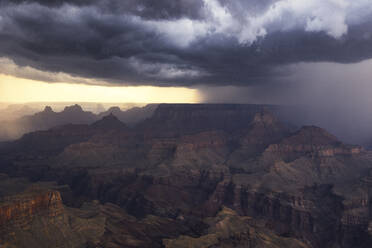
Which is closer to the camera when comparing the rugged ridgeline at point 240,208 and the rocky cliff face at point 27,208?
the rocky cliff face at point 27,208

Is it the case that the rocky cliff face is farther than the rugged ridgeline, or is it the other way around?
the rugged ridgeline

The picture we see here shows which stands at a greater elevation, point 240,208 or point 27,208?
point 27,208

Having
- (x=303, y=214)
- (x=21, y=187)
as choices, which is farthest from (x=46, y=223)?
(x=303, y=214)

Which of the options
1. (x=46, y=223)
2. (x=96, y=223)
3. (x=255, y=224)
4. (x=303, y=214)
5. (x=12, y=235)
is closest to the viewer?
(x=12, y=235)

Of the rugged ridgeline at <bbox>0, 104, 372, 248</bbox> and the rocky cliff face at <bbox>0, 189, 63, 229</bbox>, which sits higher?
the rocky cliff face at <bbox>0, 189, 63, 229</bbox>

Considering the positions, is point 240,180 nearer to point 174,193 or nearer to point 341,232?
point 174,193

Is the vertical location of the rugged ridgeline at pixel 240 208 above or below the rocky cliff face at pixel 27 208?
below

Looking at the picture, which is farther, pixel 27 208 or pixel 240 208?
pixel 240 208

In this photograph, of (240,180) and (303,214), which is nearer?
(303,214)

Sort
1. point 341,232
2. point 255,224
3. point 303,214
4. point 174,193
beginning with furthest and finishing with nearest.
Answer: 1. point 174,193
2. point 303,214
3. point 341,232
4. point 255,224

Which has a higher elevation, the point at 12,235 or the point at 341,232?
the point at 12,235
